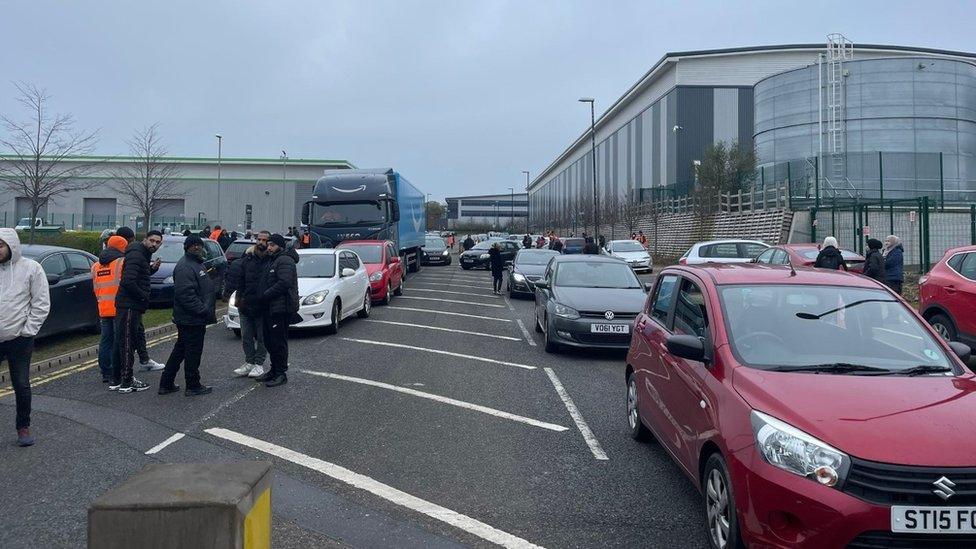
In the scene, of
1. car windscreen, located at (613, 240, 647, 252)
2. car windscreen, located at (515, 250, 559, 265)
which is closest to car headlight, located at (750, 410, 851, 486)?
car windscreen, located at (515, 250, 559, 265)

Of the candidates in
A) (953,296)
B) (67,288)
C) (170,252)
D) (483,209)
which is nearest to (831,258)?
(953,296)

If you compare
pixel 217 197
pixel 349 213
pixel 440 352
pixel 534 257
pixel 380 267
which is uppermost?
pixel 217 197

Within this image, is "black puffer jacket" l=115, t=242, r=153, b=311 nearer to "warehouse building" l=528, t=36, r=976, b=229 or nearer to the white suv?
the white suv

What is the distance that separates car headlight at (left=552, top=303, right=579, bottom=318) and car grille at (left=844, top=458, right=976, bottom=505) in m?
7.39

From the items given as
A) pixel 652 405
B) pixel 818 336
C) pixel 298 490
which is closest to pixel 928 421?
pixel 818 336

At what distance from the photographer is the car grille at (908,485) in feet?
10.7

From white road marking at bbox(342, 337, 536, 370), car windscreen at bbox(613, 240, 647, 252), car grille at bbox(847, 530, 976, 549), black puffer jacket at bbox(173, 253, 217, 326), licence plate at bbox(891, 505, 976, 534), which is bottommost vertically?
white road marking at bbox(342, 337, 536, 370)

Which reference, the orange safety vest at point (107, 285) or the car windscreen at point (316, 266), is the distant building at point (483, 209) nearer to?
the car windscreen at point (316, 266)

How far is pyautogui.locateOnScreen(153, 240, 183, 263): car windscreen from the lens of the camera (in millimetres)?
17250

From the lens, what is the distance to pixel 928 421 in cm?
360

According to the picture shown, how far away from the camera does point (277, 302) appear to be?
8609mm

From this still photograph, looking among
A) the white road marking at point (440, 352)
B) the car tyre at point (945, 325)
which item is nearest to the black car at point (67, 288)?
the white road marking at point (440, 352)

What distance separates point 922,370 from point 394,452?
3836 mm

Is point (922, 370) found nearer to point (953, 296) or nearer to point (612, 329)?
point (612, 329)
